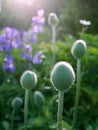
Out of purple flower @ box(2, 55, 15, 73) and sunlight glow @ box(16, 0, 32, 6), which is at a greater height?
purple flower @ box(2, 55, 15, 73)

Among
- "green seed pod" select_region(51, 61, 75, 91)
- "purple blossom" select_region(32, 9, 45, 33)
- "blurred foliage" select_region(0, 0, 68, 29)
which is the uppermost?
"green seed pod" select_region(51, 61, 75, 91)

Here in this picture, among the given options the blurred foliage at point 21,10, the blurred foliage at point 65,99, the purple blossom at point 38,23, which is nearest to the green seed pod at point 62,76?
the blurred foliage at point 65,99

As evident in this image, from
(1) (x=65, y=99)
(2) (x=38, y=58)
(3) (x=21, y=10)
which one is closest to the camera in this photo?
(1) (x=65, y=99)

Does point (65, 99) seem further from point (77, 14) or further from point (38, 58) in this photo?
point (77, 14)

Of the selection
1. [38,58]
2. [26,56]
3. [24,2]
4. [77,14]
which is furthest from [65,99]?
[24,2]

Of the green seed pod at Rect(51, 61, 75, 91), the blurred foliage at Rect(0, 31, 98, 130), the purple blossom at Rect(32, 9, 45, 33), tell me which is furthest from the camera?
the purple blossom at Rect(32, 9, 45, 33)

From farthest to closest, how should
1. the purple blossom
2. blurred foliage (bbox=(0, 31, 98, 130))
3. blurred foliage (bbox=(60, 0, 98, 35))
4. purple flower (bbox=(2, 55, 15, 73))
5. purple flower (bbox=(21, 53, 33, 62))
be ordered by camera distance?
1. blurred foliage (bbox=(60, 0, 98, 35))
2. the purple blossom
3. purple flower (bbox=(21, 53, 33, 62))
4. purple flower (bbox=(2, 55, 15, 73))
5. blurred foliage (bbox=(0, 31, 98, 130))

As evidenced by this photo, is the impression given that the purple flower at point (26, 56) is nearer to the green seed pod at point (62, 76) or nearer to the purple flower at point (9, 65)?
the purple flower at point (9, 65)

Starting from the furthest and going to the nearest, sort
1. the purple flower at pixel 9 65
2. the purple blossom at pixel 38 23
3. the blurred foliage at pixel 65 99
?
1. the purple blossom at pixel 38 23
2. the purple flower at pixel 9 65
3. the blurred foliage at pixel 65 99

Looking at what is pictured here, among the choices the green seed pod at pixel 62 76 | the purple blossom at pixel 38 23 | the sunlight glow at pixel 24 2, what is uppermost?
the green seed pod at pixel 62 76

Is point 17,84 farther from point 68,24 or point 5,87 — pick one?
point 68,24

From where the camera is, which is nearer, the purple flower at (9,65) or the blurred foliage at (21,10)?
the purple flower at (9,65)

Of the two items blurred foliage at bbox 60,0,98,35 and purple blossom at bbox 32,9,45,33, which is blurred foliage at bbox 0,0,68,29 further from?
purple blossom at bbox 32,9,45,33

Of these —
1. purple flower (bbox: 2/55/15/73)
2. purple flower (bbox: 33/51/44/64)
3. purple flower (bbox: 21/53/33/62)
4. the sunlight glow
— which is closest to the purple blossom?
purple flower (bbox: 21/53/33/62)
